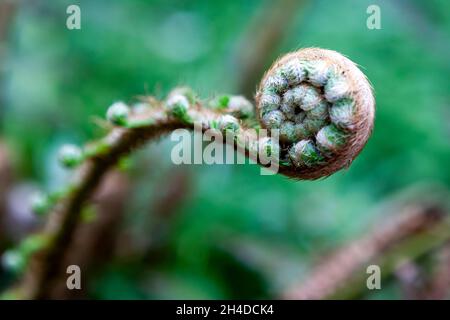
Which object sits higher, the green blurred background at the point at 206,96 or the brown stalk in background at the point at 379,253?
the green blurred background at the point at 206,96

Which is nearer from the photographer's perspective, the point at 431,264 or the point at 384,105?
the point at 431,264

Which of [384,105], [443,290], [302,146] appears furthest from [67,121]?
Result: [302,146]

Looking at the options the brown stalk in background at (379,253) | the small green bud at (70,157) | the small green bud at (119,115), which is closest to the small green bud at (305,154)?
the small green bud at (119,115)

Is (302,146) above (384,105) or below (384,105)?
below

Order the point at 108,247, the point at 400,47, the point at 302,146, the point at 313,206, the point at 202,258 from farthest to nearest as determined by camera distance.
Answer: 1. the point at 400,47
2. the point at 313,206
3. the point at 202,258
4. the point at 108,247
5. the point at 302,146

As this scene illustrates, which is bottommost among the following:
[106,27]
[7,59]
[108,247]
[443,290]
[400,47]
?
[443,290]

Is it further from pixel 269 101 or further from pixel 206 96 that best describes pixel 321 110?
pixel 206 96

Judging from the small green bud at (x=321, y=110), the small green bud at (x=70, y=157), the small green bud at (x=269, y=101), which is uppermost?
the small green bud at (x=70, y=157)

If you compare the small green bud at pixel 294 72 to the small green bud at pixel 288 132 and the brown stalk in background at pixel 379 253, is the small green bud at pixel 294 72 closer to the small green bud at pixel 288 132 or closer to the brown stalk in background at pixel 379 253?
the small green bud at pixel 288 132

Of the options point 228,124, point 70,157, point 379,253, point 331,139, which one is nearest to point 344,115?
point 331,139

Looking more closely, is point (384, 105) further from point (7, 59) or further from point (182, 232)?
point (7, 59)
